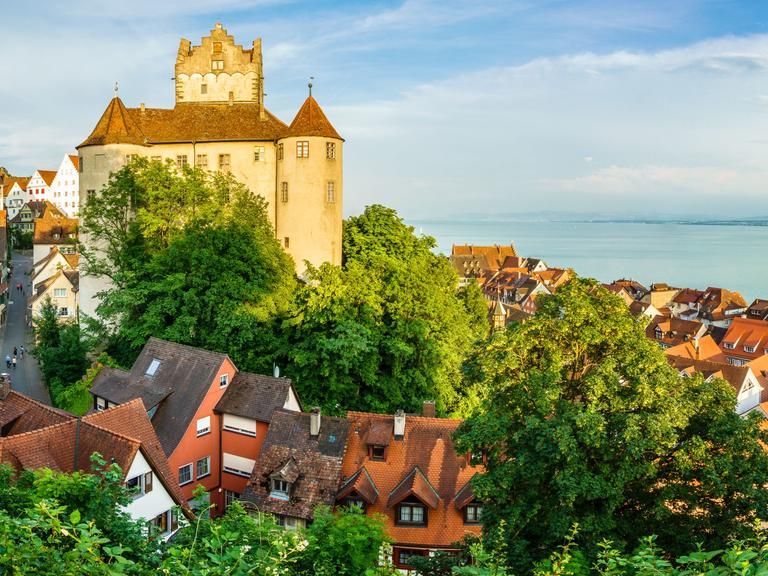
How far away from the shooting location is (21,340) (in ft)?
178

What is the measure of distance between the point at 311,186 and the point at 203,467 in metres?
17.4

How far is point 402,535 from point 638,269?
159265mm

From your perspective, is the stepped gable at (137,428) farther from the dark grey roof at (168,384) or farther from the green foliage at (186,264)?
the green foliage at (186,264)

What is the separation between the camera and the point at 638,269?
169250mm

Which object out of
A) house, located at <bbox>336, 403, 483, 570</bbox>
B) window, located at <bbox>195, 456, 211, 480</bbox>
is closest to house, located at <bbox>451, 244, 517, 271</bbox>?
window, located at <bbox>195, 456, 211, 480</bbox>

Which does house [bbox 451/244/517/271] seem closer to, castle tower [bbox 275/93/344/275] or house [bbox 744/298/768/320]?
Result: house [bbox 744/298/768/320]

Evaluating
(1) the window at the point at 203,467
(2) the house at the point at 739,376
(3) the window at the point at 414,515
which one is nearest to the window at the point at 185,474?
(1) the window at the point at 203,467

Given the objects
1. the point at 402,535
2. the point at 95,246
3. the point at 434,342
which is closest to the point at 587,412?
the point at 402,535

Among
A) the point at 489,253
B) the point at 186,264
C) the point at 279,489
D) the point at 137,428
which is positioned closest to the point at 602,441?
the point at 279,489

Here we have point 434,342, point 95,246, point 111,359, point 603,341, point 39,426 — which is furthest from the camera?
point 95,246

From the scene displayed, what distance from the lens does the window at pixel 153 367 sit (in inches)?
1074

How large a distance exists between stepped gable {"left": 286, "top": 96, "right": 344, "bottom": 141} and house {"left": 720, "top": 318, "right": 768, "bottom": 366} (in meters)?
49.9

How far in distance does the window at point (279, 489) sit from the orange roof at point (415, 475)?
1.83 m

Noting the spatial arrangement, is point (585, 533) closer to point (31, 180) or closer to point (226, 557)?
point (226, 557)
